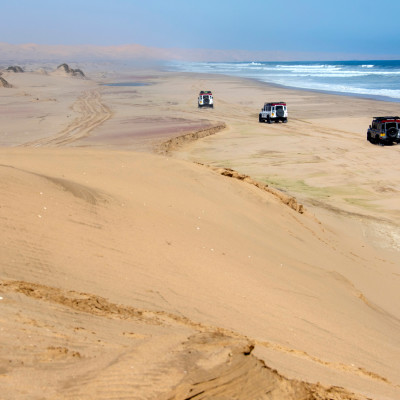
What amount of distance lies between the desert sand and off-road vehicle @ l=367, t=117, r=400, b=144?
9.91 m

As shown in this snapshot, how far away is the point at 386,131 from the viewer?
28391mm

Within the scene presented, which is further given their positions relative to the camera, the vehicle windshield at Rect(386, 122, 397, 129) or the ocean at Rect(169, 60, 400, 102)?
the ocean at Rect(169, 60, 400, 102)

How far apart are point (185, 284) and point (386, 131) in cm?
2373

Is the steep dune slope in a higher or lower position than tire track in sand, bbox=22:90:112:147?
lower

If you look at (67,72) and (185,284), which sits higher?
(67,72)

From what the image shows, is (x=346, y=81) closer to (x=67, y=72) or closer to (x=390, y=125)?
(x=67, y=72)

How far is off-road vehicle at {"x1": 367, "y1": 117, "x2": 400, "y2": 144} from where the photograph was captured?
2845 centimetres

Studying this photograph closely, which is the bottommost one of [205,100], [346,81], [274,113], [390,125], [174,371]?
[174,371]

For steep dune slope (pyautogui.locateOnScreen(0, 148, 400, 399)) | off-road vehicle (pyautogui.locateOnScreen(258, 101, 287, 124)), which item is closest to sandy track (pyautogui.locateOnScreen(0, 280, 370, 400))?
steep dune slope (pyautogui.locateOnScreen(0, 148, 400, 399))

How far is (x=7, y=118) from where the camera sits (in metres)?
35.1

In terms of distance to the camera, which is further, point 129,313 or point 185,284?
point 185,284

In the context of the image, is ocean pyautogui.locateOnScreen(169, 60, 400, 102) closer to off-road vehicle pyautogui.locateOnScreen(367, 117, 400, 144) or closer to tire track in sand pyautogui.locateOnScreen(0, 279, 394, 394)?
off-road vehicle pyautogui.locateOnScreen(367, 117, 400, 144)

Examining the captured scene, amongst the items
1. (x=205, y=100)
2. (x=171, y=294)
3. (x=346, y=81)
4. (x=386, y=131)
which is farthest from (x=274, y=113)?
(x=346, y=81)

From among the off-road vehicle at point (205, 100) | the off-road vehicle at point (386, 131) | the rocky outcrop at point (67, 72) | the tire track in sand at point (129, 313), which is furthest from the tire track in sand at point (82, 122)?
the rocky outcrop at point (67, 72)
